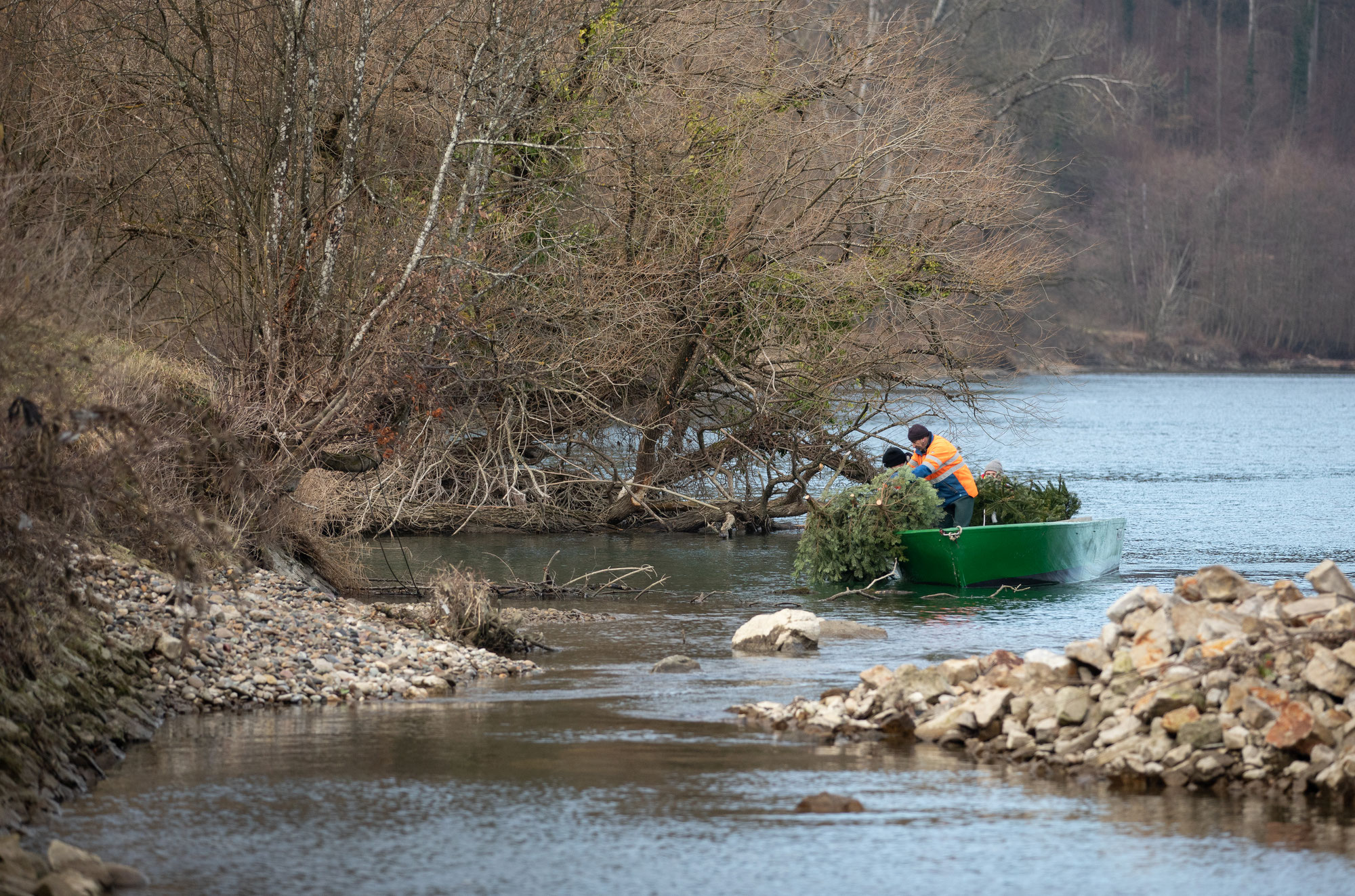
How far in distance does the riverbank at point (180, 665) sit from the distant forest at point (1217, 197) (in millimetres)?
68053

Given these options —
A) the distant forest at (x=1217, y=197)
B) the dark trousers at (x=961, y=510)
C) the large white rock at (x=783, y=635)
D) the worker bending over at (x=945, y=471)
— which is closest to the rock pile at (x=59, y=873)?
the large white rock at (x=783, y=635)

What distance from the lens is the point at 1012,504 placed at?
19.7 m

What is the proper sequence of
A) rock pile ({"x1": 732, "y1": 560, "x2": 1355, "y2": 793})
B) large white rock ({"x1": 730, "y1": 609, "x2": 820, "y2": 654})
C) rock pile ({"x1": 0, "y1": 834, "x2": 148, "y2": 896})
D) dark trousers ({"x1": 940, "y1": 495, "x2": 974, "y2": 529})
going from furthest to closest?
dark trousers ({"x1": 940, "y1": 495, "x2": 974, "y2": 529})
large white rock ({"x1": 730, "y1": 609, "x2": 820, "y2": 654})
rock pile ({"x1": 732, "y1": 560, "x2": 1355, "y2": 793})
rock pile ({"x1": 0, "y1": 834, "x2": 148, "y2": 896})

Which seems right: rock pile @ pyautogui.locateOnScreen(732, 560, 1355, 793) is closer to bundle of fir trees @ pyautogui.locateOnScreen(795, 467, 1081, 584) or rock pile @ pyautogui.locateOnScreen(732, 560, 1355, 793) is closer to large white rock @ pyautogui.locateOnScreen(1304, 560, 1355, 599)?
large white rock @ pyautogui.locateOnScreen(1304, 560, 1355, 599)

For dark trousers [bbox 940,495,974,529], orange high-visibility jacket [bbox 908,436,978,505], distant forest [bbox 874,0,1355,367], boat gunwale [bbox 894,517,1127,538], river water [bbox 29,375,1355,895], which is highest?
distant forest [bbox 874,0,1355,367]

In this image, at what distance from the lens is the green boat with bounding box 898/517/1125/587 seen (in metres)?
18.3

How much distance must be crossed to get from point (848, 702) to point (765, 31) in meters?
15.3

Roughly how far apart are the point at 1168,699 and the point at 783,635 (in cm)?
496

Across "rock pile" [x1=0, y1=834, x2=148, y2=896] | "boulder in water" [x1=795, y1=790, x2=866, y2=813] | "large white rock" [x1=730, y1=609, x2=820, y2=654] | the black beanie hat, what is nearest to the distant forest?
the black beanie hat

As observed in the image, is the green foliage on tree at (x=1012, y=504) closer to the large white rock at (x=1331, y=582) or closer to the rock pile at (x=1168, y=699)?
the rock pile at (x=1168, y=699)

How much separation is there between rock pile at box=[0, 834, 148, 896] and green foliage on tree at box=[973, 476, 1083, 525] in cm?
1366

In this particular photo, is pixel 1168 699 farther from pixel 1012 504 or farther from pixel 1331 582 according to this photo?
pixel 1012 504

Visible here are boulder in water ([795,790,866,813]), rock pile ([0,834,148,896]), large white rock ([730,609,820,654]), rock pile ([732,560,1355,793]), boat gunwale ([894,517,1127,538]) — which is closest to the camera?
rock pile ([0,834,148,896])

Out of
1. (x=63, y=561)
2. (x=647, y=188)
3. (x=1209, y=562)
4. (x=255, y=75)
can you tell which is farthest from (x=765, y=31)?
(x=63, y=561)
